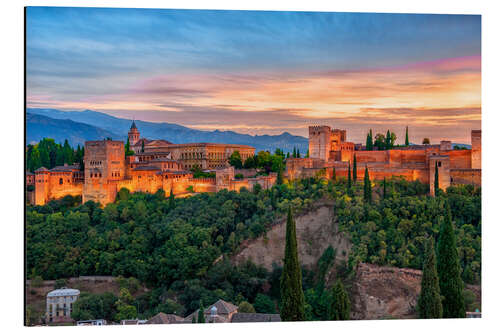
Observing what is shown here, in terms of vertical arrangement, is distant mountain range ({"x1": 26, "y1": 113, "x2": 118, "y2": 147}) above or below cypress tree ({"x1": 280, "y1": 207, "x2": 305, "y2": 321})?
above

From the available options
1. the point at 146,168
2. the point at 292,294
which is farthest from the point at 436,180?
the point at 146,168

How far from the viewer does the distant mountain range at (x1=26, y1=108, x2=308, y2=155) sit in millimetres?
15000

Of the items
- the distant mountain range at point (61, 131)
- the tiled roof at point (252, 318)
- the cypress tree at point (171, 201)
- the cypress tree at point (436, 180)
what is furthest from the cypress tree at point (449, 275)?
the distant mountain range at point (61, 131)

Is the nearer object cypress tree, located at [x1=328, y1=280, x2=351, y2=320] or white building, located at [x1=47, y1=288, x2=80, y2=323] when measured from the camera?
cypress tree, located at [x1=328, y1=280, x2=351, y2=320]

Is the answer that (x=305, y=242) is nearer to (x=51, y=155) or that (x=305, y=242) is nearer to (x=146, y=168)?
(x=146, y=168)

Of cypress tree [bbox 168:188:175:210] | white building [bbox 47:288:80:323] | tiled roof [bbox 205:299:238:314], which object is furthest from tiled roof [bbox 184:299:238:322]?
cypress tree [bbox 168:188:175:210]

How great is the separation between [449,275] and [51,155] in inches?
594

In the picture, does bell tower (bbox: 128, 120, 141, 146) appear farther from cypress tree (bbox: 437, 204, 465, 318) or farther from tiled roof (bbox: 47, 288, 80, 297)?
cypress tree (bbox: 437, 204, 465, 318)

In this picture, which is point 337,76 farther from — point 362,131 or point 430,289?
point 430,289

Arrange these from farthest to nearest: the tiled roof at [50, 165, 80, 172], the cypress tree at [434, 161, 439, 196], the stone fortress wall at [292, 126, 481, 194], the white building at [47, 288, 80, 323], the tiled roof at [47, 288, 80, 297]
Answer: the tiled roof at [50, 165, 80, 172] < the stone fortress wall at [292, 126, 481, 194] < the cypress tree at [434, 161, 439, 196] < the tiled roof at [47, 288, 80, 297] < the white building at [47, 288, 80, 323]

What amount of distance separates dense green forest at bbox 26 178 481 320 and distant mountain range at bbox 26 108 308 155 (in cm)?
213

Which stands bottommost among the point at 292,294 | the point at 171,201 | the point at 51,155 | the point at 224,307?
the point at 224,307

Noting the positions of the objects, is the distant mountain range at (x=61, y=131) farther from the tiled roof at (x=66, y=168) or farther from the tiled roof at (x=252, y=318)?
the tiled roof at (x=252, y=318)

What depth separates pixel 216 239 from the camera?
15.8 m
